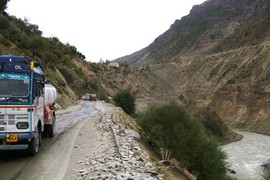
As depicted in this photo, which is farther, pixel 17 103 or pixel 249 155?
pixel 249 155

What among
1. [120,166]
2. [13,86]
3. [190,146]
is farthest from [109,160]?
[190,146]

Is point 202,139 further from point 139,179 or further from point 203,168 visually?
point 139,179

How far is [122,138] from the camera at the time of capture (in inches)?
689

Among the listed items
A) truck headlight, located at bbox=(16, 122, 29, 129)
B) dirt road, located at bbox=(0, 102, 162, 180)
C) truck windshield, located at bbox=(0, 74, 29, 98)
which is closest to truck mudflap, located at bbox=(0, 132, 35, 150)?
truck headlight, located at bbox=(16, 122, 29, 129)

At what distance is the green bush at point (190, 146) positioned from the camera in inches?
902

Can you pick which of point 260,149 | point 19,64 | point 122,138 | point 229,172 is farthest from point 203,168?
point 260,149

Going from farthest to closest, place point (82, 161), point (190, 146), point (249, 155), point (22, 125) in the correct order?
point (249, 155)
point (190, 146)
point (82, 161)
point (22, 125)

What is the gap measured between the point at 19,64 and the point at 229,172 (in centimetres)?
2702

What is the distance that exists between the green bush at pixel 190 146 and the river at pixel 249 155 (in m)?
9.28

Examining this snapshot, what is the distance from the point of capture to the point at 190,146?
918 inches

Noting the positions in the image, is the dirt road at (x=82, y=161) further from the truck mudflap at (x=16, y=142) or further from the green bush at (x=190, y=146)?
the green bush at (x=190, y=146)

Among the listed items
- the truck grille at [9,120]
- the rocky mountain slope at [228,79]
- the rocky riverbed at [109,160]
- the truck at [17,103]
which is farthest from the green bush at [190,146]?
the rocky mountain slope at [228,79]

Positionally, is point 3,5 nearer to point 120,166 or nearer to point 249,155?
point 249,155

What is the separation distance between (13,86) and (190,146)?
14.4 m
